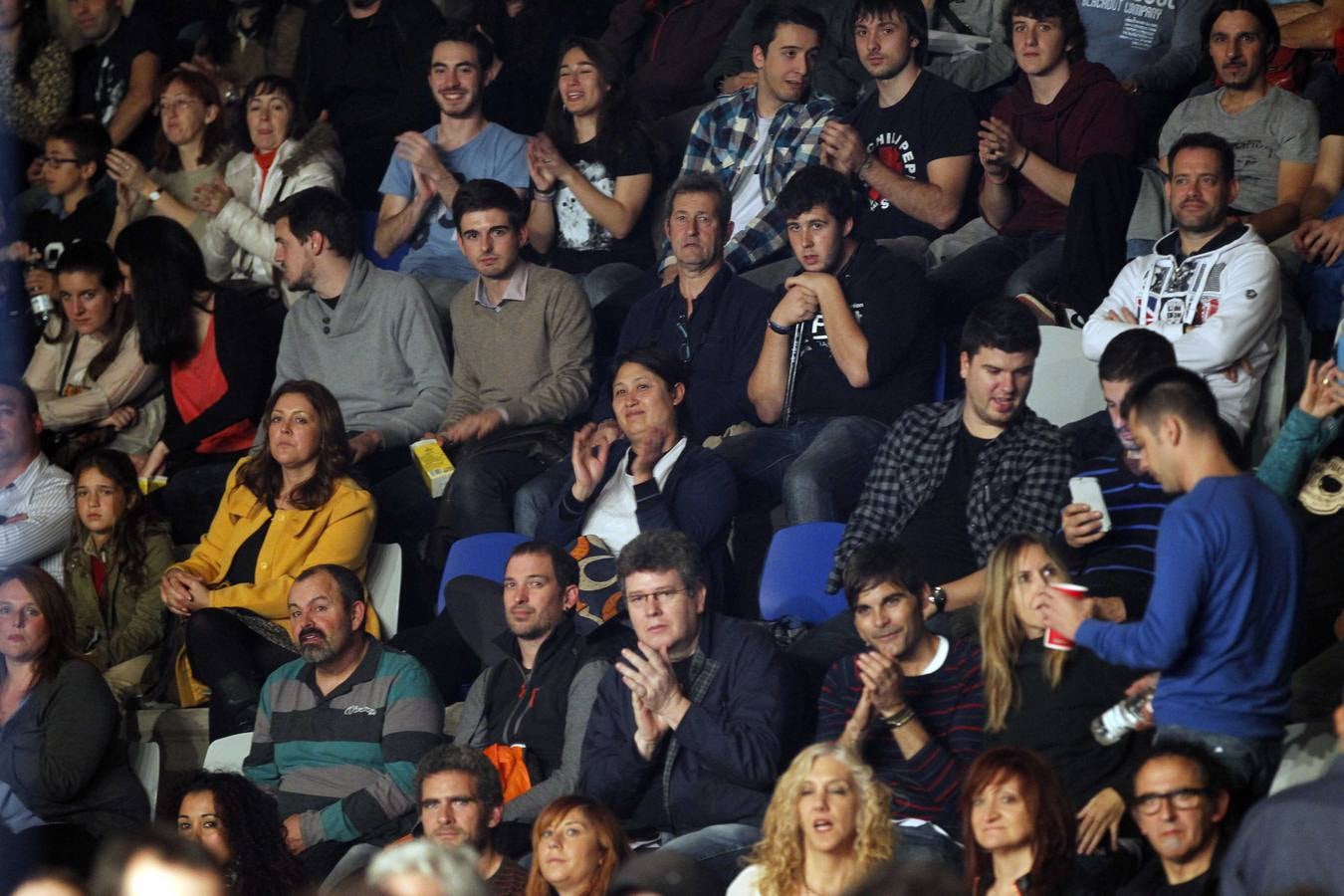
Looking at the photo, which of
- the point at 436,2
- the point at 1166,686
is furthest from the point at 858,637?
the point at 436,2

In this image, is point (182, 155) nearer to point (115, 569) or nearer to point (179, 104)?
point (179, 104)

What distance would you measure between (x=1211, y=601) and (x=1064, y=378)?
183 cm

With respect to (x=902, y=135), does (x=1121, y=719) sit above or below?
below

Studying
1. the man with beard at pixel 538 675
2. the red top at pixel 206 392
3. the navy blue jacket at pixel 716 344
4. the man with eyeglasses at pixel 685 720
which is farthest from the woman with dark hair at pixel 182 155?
the man with eyeglasses at pixel 685 720

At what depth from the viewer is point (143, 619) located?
5621 mm

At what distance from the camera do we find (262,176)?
700 cm

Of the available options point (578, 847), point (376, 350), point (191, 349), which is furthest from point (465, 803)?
point (191, 349)

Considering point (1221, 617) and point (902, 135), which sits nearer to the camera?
point (1221, 617)

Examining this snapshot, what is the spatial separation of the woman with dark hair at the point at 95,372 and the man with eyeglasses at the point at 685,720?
2.38 metres

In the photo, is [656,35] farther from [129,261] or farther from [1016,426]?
[1016,426]

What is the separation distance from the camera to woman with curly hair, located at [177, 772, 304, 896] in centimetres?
448

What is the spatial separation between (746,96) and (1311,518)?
2.61 meters

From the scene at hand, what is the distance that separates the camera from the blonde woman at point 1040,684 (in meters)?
4.15

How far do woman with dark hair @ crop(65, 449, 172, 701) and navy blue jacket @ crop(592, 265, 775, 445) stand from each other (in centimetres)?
137
